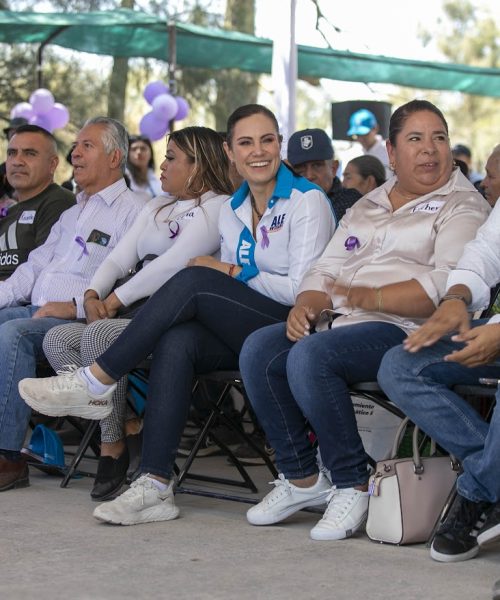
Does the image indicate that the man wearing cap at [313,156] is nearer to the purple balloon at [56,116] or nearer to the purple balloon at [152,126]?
the purple balloon at [152,126]

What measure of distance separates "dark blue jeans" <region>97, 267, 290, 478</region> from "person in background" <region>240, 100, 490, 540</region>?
22 cm

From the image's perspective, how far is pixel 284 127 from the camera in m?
8.04

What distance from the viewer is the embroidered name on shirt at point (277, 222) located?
441cm

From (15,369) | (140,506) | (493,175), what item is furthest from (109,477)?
(493,175)

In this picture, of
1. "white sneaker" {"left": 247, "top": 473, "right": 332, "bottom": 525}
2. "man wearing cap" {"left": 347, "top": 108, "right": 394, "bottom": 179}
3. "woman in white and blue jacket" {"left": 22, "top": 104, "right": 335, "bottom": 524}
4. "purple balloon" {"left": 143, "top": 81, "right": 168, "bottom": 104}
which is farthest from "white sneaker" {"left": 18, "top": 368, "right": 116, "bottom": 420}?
"purple balloon" {"left": 143, "top": 81, "right": 168, "bottom": 104}

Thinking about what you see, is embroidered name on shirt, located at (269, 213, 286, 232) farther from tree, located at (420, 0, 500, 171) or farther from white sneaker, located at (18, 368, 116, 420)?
tree, located at (420, 0, 500, 171)

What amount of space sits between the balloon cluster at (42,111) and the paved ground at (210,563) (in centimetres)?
725

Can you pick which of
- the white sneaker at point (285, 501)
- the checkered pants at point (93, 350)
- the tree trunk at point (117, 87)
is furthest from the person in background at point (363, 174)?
the tree trunk at point (117, 87)

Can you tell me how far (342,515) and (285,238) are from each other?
1141 millimetres

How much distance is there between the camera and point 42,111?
435 inches

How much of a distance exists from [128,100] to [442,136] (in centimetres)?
1352

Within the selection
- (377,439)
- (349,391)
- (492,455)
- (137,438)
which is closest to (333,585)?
(492,455)

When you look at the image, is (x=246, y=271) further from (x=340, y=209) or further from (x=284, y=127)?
(x=284, y=127)

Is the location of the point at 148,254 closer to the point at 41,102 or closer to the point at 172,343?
the point at 172,343
